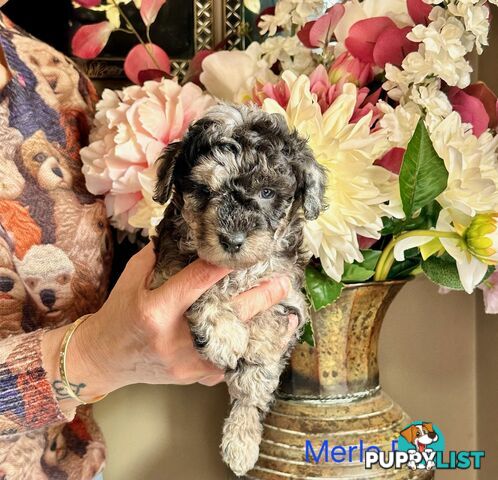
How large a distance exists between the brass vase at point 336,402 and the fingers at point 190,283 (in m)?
0.31

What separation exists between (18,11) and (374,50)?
0.87 m

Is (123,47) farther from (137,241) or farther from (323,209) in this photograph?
(323,209)

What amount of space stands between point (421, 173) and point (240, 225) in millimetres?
300

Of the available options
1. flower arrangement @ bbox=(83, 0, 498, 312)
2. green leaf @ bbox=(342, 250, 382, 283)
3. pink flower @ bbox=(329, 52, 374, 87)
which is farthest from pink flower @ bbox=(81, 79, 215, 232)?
green leaf @ bbox=(342, 250, 382, 283)

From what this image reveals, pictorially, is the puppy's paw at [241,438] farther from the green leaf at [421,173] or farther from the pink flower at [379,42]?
the pink flower at [379,42]

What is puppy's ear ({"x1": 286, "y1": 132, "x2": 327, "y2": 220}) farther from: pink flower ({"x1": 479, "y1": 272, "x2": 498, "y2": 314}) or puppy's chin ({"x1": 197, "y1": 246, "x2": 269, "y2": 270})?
pink flower ({"x1": 479, "y1": 272, "x2": 498, "y2": 314})

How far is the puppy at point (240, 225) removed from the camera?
78cm

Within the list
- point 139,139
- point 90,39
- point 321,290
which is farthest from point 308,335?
point 90,39

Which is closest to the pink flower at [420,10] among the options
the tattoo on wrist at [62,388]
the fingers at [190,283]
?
the fingers at [190,283]

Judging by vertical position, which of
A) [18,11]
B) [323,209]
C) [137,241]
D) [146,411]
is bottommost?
[146,411]

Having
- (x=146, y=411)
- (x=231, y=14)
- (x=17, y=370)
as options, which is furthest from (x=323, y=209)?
(x=146, y=411)

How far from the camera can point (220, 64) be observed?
1103 millimetres

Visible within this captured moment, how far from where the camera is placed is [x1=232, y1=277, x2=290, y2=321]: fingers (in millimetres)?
875

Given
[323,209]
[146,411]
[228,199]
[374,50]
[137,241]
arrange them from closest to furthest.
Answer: [228,199] → [323,209] → [374,50] → [137,241] → [146,411]
